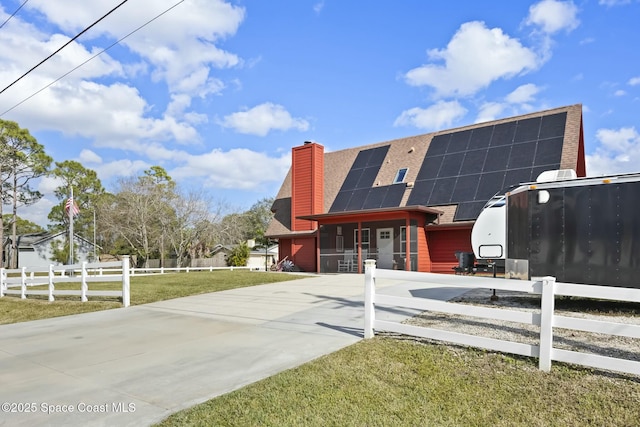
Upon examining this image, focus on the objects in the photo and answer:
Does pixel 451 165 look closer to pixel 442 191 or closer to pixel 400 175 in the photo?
pixel 442 191

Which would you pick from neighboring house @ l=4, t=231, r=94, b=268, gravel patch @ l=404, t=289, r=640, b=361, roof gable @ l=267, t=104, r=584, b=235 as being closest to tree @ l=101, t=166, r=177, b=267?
neighboring house @ l=4, t=231, r=94, b=268

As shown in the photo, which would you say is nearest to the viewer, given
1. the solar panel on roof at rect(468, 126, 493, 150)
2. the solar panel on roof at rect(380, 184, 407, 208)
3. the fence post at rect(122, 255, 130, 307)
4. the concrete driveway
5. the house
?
the concrete driveway

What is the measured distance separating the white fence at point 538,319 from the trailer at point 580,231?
10.9 feet

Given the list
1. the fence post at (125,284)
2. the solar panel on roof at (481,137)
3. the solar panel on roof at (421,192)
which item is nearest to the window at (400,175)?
the solar panel on roof at (421,192)

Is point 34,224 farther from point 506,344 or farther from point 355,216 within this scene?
point 506,344

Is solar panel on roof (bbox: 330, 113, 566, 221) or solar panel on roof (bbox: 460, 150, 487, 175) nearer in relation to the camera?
solar panel on roof (bbox: 330, 113, 566, 221)

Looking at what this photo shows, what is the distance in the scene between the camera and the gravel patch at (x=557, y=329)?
17.4ft

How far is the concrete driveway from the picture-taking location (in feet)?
13.2

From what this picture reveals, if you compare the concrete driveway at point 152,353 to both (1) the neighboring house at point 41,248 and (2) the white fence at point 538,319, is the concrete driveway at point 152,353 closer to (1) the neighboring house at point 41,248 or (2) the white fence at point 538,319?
(2) the white fence at point 538,319

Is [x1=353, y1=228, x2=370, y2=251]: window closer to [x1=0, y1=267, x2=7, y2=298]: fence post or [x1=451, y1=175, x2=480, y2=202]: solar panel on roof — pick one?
[x1=451, y1=175, x2=480, y2=202]: solar panel on roof

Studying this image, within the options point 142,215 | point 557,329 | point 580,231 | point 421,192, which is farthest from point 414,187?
point 142,215

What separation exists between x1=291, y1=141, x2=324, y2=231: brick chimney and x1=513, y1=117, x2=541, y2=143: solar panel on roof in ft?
34.5

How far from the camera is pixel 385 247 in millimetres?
20062

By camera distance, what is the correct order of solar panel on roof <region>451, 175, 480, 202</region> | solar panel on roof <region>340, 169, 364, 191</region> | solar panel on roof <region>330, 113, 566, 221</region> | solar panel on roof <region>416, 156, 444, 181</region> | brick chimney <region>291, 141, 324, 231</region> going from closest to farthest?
solar panel on roof <region>330, 113, 566, 221</region> → solar panel on roof <region>451, 175, 480, 202</region> → solar panel on roof <region>416, 156, 444, 181</region> → solar panel on roof <region>340, 169, 364, 191</region> → brick chimney <region>291, 141, 324, 231</region>
